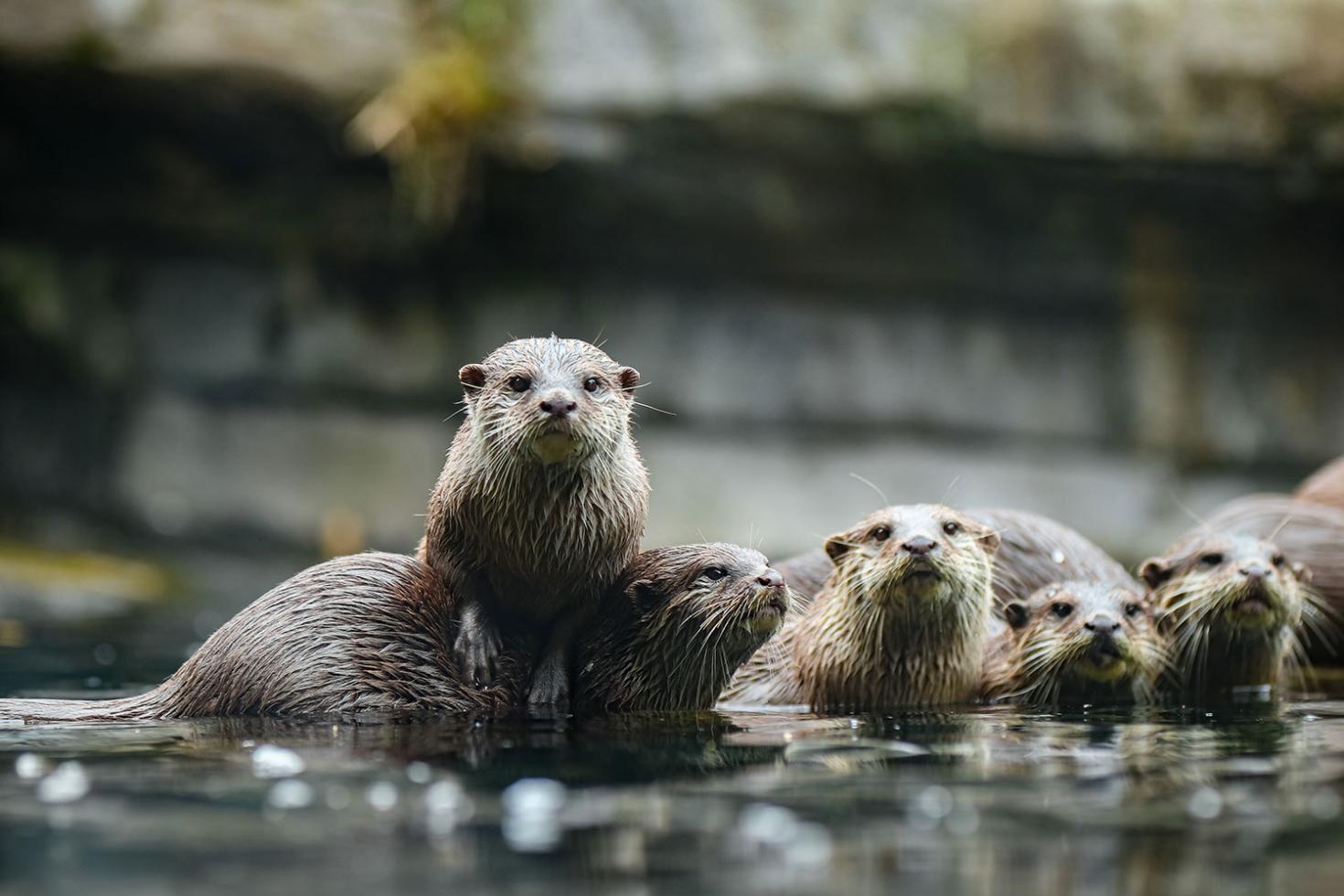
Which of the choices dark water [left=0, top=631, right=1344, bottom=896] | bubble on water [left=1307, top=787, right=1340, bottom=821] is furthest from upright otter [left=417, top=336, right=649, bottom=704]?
bubble on water [left=1307, top=787, right=1340, bottom=821]

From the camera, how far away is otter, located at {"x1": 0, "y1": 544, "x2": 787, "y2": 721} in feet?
12.2

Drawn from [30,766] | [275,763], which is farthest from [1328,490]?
[30,766]

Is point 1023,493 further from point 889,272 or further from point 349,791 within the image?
point 349,791

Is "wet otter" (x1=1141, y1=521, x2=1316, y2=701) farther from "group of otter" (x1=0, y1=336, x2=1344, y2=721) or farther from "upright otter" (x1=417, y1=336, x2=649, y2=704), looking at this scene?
"upright otter" (x1=417, y1=336, x2=649, y2=704)

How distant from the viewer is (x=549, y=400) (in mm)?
3557

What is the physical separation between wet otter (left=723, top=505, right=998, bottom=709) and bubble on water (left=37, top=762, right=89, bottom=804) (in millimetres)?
2070

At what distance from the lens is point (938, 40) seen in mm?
9086

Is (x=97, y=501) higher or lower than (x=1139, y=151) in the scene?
lower

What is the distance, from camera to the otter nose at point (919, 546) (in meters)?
4.16

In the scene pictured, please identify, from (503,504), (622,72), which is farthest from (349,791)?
(622,72)

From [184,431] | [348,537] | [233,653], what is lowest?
[233,653]

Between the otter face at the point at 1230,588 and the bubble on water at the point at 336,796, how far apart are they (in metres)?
2.86

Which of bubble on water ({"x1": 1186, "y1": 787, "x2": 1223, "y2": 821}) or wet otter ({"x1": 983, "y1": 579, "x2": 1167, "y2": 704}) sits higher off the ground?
wet otter ({"x1": 983, "y1": 579, "x2": 1167, "y2": 704})

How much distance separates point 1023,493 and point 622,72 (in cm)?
354
